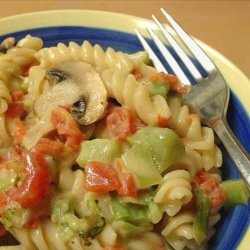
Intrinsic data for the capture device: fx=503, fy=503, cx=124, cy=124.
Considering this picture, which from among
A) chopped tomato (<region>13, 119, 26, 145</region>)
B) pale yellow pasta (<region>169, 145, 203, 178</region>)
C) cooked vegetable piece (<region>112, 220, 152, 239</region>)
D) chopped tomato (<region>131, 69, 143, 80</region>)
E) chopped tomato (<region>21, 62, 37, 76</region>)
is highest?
chopped tomato (<region>21, 62, 37, 76</region>)

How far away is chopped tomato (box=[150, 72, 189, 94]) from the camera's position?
178 cm

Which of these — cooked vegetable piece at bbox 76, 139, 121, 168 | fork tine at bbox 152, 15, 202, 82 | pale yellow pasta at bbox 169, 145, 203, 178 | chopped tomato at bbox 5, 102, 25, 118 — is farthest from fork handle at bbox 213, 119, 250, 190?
chopped tomato at bbox 5, 102, 25, 118

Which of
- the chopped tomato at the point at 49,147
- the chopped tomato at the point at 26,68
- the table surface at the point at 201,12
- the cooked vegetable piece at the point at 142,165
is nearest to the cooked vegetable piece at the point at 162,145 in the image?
the cooked vegetable piece at the point at 142,165

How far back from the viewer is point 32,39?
204 centimetres

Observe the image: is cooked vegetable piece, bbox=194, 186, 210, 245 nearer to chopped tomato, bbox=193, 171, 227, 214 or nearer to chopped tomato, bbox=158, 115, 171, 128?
chopped tomato, bbox=193, 171, 227, 214

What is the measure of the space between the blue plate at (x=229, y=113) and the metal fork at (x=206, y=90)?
0.05 meters

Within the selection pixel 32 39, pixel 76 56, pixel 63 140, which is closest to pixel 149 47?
pixel 76 56

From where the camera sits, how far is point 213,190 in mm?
1590

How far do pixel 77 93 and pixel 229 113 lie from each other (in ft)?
1.80

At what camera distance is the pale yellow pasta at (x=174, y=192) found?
4.77 ft

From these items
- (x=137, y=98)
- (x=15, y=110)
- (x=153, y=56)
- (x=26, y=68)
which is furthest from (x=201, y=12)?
(x=15, y=110)

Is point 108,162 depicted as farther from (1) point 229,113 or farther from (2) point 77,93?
(1) point 229,113

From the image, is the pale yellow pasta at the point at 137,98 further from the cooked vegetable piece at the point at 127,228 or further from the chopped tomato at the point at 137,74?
the cooked vegetable piece at the point at 127,228

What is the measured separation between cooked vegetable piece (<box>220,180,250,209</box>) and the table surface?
1069 millimetres
